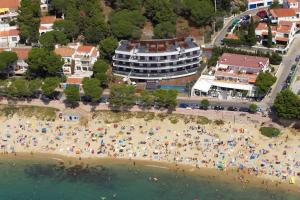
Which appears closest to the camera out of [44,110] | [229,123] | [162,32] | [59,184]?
[59,184]

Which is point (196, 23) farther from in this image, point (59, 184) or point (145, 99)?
point (59, 184)

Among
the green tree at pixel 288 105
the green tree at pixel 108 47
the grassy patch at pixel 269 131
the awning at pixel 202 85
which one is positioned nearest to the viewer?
the green tree at pixel 288 105

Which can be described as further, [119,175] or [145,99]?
[145,99]

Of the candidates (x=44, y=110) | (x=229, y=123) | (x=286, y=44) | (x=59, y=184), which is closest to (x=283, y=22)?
(x=286, y=44)

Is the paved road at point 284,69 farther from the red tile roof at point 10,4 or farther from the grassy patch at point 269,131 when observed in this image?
the red tile roof at point 10,4

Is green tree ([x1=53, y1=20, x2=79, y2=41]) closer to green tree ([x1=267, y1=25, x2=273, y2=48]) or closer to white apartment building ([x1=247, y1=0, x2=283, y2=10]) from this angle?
green tree ([x1=267, y1=25, x2=273, y2=48])

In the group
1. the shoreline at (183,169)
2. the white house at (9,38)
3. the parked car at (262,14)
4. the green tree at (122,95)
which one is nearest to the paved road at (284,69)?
the parked car at (262,14)

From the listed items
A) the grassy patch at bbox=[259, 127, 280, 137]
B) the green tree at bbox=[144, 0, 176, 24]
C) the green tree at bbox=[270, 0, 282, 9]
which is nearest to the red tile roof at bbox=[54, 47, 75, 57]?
the green tree at bbox=[144, 0, 176, 24]
